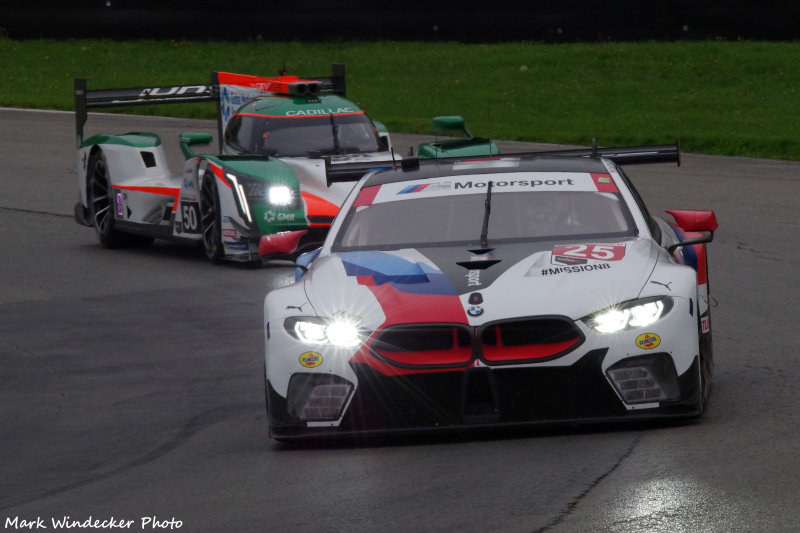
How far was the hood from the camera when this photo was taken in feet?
21.6

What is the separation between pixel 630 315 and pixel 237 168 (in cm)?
726

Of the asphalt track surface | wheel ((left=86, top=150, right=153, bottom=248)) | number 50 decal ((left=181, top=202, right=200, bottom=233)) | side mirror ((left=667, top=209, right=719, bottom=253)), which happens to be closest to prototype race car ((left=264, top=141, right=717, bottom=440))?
the asphalt track surface

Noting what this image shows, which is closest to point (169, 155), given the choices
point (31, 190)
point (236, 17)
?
point (31, 190)

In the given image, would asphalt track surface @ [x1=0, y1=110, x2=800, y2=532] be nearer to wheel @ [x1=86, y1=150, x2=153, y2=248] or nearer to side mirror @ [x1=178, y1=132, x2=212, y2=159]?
side mirror @ [x1=178, y1=132, x2=212, y2=159]

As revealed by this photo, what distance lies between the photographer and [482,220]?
771 centimetres

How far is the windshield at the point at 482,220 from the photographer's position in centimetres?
758

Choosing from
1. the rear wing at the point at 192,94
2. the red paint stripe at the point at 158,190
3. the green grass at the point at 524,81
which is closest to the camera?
the red paint stripe at the point at 158,190

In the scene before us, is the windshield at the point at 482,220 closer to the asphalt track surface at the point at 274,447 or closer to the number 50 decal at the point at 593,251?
the number 50 decal at the point at 593,251

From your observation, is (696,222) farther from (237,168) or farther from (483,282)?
(237,168)

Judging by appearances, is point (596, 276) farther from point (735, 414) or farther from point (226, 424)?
point (226, 424)

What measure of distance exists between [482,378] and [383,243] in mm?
1356

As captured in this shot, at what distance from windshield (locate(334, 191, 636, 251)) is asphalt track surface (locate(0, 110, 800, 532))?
990 millimetres

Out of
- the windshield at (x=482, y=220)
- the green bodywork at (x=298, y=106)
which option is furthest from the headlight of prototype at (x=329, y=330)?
the green bodywork at (x=298, y=106)

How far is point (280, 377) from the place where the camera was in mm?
6801
